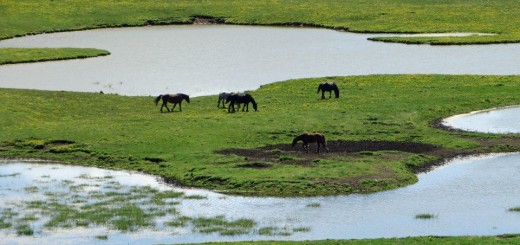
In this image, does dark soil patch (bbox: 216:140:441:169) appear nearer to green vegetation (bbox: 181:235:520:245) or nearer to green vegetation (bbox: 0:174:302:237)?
green vegetation (bbox: 0:174:302:237)

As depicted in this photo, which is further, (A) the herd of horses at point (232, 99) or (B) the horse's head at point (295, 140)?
(A) the herd of horses at point (232, 99)

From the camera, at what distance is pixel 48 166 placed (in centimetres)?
4862

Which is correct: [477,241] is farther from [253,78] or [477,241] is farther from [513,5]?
[513,5]

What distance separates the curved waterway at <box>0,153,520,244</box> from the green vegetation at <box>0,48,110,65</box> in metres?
41.1

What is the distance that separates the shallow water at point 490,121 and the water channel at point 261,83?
5724 millimetres

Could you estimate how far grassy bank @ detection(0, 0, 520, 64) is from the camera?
4336 inches

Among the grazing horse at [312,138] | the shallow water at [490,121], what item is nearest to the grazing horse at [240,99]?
the shallow water at [490,121]

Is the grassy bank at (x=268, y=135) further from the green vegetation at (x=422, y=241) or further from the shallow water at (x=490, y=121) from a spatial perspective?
the green vegetation at (x=422, y=241)

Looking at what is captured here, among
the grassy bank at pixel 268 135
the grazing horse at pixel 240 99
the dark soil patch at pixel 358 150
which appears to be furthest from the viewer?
the grazing horse at pixel 240 99

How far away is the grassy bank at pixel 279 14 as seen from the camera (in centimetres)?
11012

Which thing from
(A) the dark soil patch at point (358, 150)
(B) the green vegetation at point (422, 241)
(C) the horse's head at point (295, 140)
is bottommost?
(B) the green vegetation at point (422, 241)

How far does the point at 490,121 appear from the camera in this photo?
56.7m

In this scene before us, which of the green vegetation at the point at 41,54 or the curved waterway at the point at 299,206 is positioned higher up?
the green vegetation at the point at 41,54

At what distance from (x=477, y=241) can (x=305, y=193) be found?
10.5 meters
